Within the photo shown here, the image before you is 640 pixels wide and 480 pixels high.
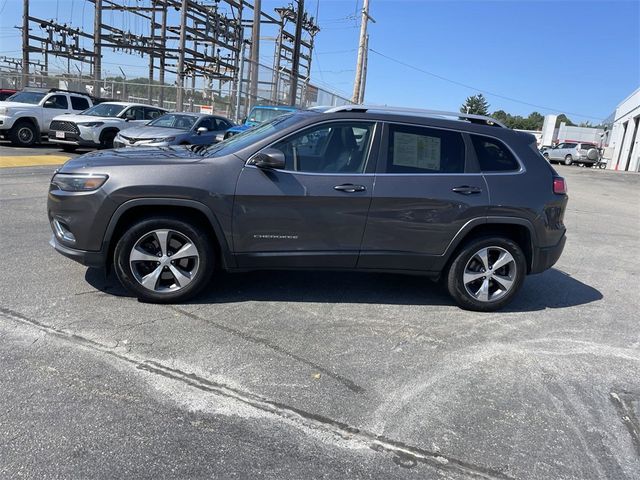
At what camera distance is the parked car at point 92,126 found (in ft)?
51.5

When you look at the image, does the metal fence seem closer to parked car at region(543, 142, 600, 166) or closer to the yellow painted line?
the yellow painted line

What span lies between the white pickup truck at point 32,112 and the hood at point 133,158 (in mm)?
13806

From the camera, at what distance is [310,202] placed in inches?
172

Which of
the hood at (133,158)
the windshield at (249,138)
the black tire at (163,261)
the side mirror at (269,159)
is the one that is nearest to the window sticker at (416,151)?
the windshield at (249,138)

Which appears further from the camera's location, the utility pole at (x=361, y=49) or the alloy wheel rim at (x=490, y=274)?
the utility pole at (x=361, y=49)

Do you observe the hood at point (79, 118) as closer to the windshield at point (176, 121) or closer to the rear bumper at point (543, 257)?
the windshield at point (176, 121)

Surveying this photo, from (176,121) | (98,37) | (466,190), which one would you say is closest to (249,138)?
(466,190)

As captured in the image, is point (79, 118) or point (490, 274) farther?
point (79, 118)

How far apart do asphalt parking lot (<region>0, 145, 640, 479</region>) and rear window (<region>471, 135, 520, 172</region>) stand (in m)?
1.41

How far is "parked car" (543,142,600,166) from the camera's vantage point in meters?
39.0

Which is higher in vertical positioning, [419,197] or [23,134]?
[419,197]

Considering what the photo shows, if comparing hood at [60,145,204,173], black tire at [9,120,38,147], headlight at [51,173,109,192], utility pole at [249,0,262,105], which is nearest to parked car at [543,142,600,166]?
utility pole at [249,0,262,105]

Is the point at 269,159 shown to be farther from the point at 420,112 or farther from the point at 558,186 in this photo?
the point at 558,186

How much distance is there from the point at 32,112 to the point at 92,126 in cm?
235
